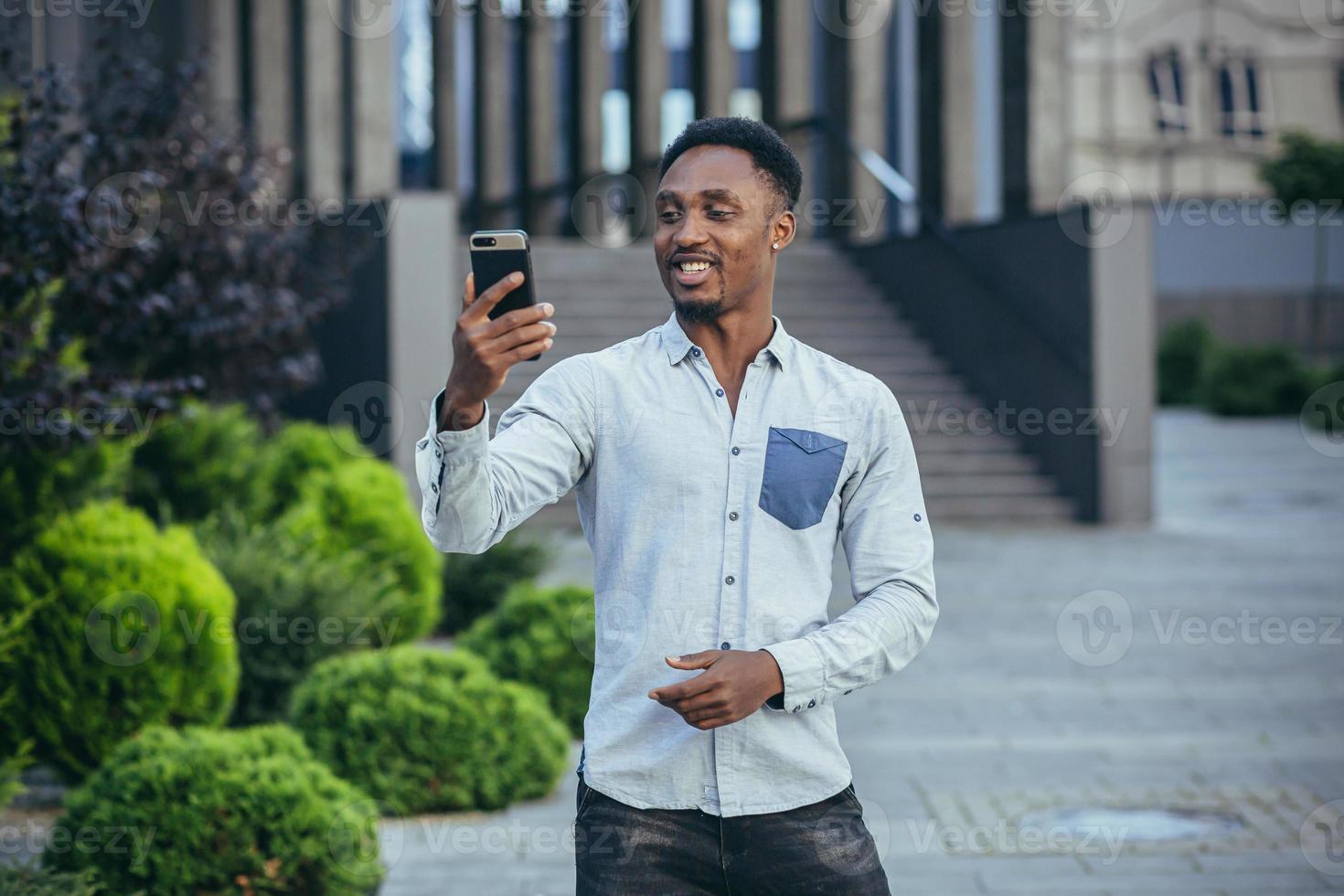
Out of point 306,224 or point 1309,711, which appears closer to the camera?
point 1309,711

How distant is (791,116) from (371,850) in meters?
18.9

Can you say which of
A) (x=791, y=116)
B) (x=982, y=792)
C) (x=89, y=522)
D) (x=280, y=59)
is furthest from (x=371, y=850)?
(x=280, y=59)

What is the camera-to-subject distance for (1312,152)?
3466 centimetres

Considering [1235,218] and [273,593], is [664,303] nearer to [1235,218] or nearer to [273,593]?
[273,593]

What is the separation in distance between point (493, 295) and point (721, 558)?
609 mm

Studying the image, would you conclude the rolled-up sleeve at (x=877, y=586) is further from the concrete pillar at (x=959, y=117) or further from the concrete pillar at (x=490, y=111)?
the concrete pillar at (x=490, y=111)

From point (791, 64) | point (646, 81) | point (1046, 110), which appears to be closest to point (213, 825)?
point (1046, 110)

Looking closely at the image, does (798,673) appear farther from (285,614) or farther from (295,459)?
(295,459)

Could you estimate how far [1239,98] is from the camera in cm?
4838

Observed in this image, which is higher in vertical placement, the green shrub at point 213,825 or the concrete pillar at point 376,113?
the concrete pillar at point 376,113

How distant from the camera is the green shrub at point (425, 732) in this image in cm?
637

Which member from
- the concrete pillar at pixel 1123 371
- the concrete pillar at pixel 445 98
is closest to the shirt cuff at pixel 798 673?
the concrete pillar at pixel 1123 371

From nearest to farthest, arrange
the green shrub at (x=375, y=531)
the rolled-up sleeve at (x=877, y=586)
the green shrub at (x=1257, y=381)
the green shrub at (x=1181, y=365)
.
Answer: the rolled-up sleeve at (x=877, y=586) → the green shrub at (x=375, y=531) → the green shrub at (x=1257, y=381) → the green shrub at (x=1181, y=365)

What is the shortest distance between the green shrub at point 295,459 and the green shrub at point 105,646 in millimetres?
4708
